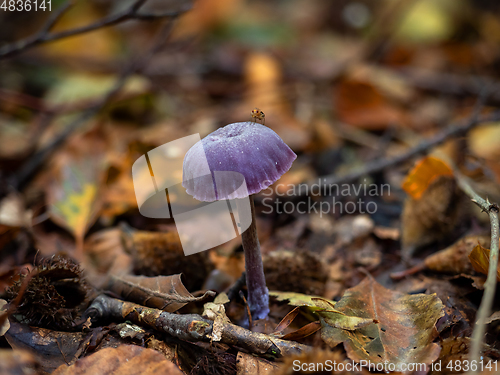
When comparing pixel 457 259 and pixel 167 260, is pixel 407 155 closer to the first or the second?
pixel 457 259

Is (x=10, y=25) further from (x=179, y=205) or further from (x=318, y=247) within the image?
(x=318, y=247)

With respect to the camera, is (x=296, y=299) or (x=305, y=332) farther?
(x=296, y=299)

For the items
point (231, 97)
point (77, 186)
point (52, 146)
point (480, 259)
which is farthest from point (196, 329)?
point (231, 97)

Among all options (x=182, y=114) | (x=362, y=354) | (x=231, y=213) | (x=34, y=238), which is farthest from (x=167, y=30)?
(x=362, y=354)

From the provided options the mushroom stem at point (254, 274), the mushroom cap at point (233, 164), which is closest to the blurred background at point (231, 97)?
the mushroom stem at point (254, 274)

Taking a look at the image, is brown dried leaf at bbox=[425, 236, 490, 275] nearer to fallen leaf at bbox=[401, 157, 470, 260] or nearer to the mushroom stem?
fallen leaf at bbox=[401, 157, 470, 260]

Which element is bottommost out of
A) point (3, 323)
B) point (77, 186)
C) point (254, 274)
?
point (77, 186)

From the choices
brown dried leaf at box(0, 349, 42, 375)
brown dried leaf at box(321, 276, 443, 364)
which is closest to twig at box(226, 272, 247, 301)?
brown dried leaf at box(321, 276, 443, 364)
